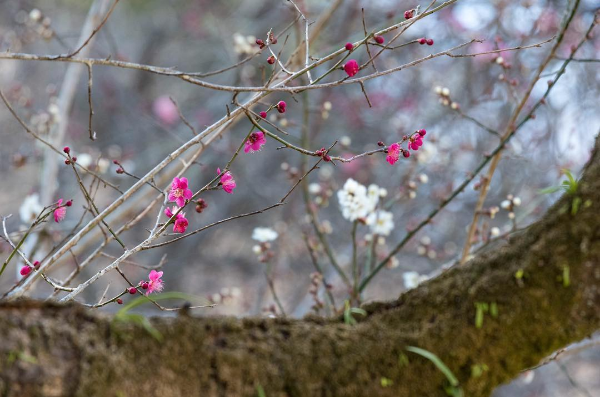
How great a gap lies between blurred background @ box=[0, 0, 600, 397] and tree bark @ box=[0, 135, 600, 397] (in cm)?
179

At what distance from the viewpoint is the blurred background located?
13.4ft

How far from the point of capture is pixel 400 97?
5793 mm

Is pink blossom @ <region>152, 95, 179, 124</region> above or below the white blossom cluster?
above

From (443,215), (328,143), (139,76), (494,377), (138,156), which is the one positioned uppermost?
(139,76)

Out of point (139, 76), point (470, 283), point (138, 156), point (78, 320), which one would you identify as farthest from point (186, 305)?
point (139, 76)

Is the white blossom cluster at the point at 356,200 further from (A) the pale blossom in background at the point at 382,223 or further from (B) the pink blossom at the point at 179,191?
(B) the pink blossom at the point at 179,191

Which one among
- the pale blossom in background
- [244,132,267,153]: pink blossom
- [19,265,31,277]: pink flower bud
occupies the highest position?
the pale blossom in background

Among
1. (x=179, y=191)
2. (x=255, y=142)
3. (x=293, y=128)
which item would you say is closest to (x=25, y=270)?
(x=179, y=191)

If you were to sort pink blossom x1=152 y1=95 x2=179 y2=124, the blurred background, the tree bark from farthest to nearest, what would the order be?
pink blossom x1=152 y1=95 x2=179 y2=124, the blurred background, the tree bark

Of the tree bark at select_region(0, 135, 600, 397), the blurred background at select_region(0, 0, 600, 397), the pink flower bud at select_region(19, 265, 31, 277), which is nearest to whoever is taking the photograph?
the tree bark at select_region(0, 135, 600, 397)

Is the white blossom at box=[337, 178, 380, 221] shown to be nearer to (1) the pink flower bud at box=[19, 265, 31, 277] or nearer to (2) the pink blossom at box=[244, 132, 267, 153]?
(2) the pink blossom at box=[244, 132, 267, 153]

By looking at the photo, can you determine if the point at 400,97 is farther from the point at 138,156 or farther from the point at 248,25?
the point at 138,156

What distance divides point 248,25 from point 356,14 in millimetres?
1321

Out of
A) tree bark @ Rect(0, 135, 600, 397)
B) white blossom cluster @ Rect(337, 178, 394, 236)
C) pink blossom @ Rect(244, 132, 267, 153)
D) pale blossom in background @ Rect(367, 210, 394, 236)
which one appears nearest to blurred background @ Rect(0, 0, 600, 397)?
pale blossom in background @ Rect(367, 210, 394, 236)
